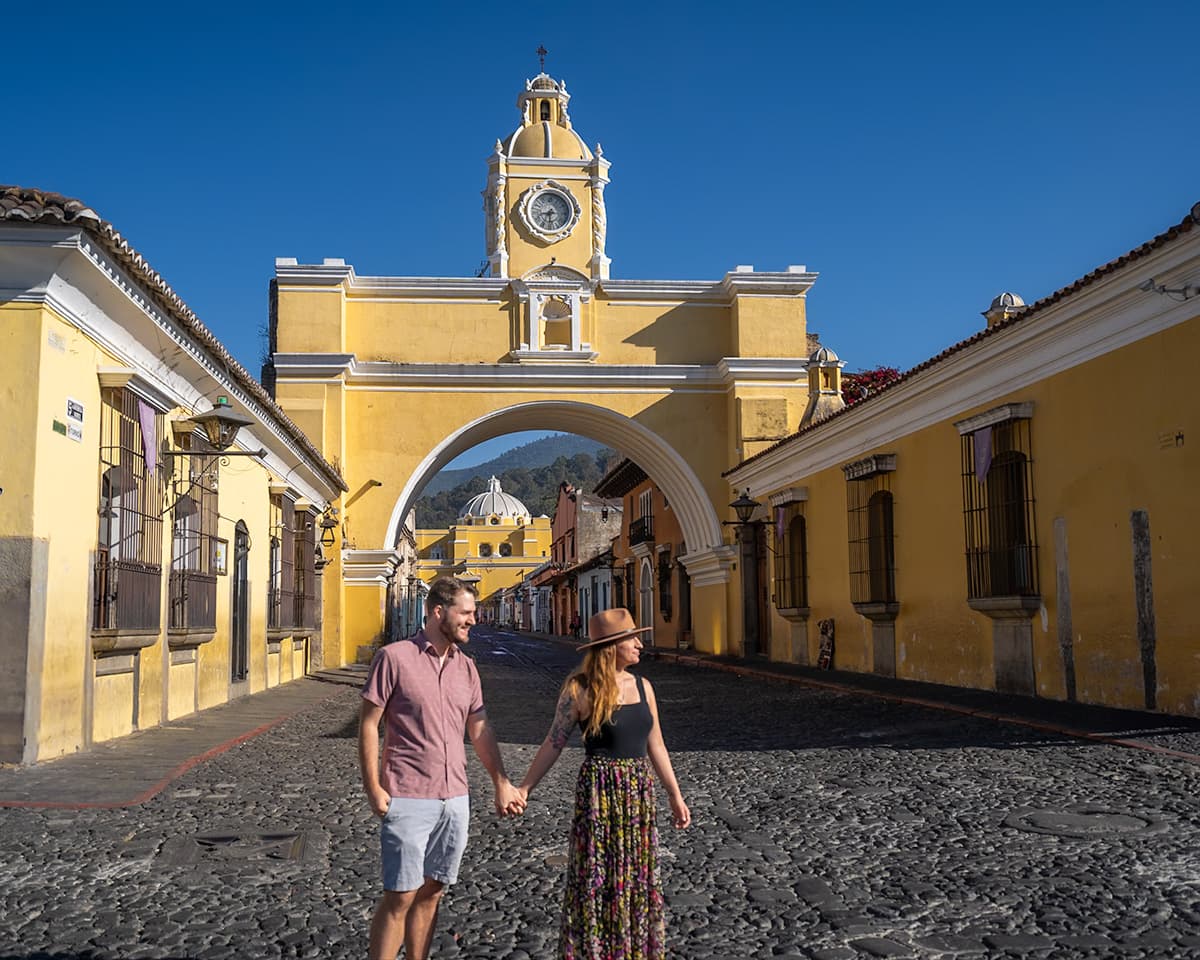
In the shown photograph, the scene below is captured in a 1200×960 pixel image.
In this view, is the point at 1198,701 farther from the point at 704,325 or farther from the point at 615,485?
the point at 615,485

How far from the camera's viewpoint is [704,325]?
24500 mm

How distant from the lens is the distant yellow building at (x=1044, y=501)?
31.7ft

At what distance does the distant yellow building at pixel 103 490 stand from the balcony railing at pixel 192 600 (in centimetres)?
2

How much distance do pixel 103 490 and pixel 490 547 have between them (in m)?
79.1

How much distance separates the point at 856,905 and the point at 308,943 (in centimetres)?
196

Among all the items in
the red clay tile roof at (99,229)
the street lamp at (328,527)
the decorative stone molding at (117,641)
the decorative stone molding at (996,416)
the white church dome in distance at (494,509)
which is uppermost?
the white church dome in distance at (494,509)

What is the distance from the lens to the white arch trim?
23.9 metres

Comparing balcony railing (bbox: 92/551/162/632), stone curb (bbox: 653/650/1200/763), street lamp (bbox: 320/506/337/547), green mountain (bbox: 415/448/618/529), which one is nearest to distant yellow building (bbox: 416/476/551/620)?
green mountain (bbox: 415/448/618/529)

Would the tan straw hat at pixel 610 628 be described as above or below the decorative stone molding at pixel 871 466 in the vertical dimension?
below

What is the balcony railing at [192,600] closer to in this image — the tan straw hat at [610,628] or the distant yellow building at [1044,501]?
the distant yellow building at [1044,501]

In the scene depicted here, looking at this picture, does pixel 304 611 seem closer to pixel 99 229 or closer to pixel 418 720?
pixel 99 229

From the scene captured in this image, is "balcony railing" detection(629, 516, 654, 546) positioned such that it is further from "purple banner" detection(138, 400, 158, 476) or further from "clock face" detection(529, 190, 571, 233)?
"purple banner" detection(138, 400, 158, 476)

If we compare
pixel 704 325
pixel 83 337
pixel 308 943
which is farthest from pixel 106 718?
pixel 704 325

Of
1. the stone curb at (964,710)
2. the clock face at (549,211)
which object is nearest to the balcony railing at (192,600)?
the stone curb at (964,710)
